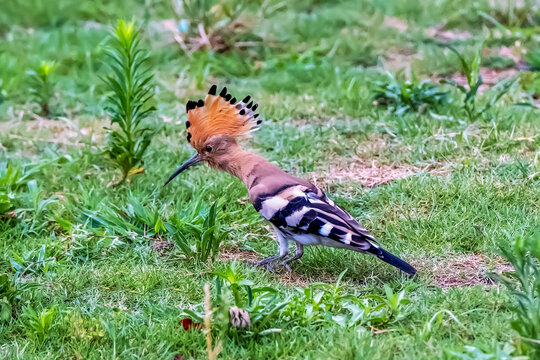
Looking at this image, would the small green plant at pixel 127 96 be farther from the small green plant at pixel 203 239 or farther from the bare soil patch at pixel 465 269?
the bare soil patch at pixel 465 269

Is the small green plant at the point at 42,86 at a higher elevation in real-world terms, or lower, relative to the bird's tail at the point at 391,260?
higher

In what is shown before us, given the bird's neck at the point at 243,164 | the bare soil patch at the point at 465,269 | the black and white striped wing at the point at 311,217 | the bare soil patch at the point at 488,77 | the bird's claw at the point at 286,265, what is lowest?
the bare soil patch at the point at 465,269

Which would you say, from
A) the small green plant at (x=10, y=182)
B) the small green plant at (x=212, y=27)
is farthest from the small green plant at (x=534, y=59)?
the small green plant at (x=10, y=182)

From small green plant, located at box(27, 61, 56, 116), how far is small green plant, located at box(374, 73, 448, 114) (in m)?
2.61

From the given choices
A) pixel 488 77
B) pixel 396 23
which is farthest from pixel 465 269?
pixel 396 23

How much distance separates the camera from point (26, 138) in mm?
5688

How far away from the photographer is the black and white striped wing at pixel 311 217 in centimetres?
360

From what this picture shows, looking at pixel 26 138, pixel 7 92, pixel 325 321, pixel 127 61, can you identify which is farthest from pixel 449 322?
pixel 7 92

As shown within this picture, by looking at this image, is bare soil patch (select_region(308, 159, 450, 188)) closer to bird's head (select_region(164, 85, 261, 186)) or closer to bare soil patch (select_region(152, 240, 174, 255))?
bird's head (select_region(164, 85, 261, 186))

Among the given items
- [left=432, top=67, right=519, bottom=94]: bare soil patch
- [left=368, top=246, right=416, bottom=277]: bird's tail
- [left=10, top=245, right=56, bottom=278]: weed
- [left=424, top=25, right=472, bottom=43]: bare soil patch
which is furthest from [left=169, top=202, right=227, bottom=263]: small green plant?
[left=424, top=25, right=472, bottom=43]: bare soil patch

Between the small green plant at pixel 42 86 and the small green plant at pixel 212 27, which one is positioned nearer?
the small green plant at pixel 42 86

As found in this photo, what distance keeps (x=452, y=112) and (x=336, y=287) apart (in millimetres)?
2610

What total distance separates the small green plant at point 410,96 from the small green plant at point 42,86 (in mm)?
2608

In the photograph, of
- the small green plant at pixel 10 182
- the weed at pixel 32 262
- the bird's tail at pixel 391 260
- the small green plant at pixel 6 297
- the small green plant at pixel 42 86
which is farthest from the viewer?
the small green plant at pixel 42 86
